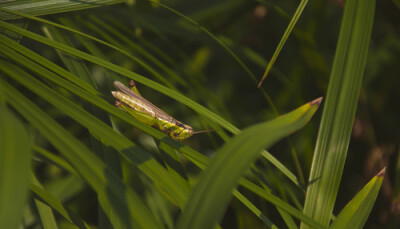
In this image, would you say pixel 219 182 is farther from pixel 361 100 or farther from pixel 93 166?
pixel 361 100

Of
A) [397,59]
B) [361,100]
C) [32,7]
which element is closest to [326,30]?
[397,59]

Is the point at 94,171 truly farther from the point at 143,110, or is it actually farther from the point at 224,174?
the point at 143,110

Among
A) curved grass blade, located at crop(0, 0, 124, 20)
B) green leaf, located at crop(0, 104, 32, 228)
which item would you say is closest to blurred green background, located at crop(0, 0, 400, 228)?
curved grass blade, located at crop(0, 0, 124, 20)

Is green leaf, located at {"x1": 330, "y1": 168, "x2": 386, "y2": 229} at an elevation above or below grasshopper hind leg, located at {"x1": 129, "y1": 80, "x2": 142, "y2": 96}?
Result: above

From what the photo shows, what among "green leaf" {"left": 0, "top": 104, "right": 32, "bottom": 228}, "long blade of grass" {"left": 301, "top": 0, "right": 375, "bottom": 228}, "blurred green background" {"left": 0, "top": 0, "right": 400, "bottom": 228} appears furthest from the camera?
"blurred green background" {"left": 0, "top": 0, "right": 400, "bottom": 228}

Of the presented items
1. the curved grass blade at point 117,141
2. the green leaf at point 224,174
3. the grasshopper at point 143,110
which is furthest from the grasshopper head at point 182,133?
the green leaf at point 224,174

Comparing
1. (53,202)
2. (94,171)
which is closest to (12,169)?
(94,171)

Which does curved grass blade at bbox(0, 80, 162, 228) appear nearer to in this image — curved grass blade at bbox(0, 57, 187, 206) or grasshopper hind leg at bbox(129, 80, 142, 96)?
curved grass blade at bbox(0, 57, 187, 206)
